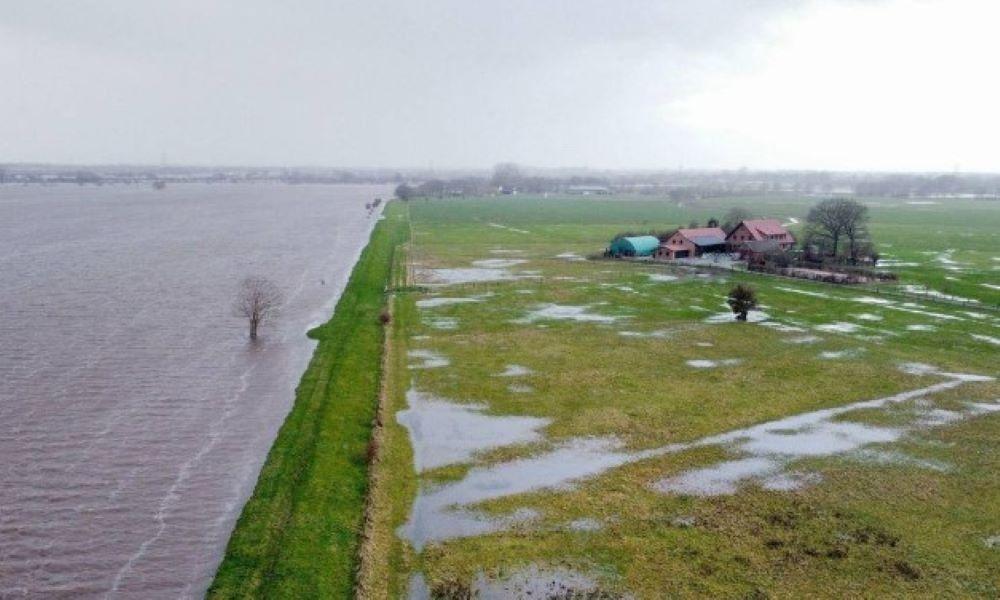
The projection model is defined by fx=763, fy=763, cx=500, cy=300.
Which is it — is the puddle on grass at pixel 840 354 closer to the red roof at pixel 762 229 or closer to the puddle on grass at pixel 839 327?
the puddle on grass at pixel 839 327

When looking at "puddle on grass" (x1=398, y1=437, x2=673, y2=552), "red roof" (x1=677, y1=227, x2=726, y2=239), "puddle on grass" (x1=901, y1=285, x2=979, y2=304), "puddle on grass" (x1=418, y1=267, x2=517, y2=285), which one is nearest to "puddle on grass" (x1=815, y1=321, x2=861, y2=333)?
"puddle on grass" (x1=901, y1=285, x2=979, y2=304)

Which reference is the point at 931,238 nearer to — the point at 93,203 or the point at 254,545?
the point at 254,545

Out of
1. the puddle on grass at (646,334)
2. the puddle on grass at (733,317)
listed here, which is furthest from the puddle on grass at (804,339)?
the puddle on grass at (646,334)

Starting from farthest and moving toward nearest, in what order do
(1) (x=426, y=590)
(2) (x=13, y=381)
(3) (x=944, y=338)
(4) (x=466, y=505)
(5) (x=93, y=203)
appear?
(5) (x=93, y=203) < (3) (x=944, y=338) < (2) (x=13, y=381) < (4) (x=466, y=505) < (1) (x=426, y=590)

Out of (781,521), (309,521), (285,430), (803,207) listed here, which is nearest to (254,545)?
(309,521)

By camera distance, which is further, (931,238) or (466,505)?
(931,238)

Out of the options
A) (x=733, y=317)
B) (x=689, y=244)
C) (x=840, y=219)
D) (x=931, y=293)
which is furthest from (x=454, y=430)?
(x=689, y=244)

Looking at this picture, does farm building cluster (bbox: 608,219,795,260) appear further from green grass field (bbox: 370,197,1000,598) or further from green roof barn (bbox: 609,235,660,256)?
green grass field (bbox: 370,197,1000,598)
